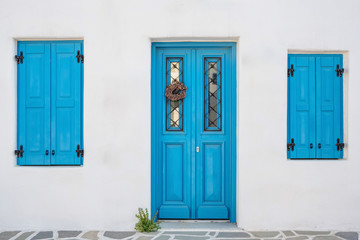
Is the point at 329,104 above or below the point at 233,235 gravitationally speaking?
above

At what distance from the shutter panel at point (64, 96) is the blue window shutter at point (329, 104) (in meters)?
3.42

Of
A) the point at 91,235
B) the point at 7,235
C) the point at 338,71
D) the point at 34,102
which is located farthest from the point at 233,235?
the point at 34,102

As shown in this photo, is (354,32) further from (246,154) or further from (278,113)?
(246,154)

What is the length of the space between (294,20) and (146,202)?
10.8 ft

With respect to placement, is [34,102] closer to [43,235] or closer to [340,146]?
[43,235]

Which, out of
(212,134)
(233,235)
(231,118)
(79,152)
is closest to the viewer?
(233,235)

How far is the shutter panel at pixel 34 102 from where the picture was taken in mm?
4688

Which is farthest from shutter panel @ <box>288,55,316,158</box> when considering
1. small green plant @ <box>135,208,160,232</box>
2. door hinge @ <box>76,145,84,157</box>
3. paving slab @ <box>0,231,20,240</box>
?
paving slab @ <box>0,231,20,240</box>

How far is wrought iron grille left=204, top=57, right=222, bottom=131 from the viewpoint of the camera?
194 inches

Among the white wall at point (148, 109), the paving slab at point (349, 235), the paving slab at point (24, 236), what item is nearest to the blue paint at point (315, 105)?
the white wall at point (148, 109)

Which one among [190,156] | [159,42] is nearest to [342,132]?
[190,156]

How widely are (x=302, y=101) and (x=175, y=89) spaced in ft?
6.04

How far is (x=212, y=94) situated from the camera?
4.92 meters

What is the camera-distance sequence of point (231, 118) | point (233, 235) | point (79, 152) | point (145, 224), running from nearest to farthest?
1. point (233, 235)
2. point (145, 224)
3. point (79, 152)
4. point (231, 118)
